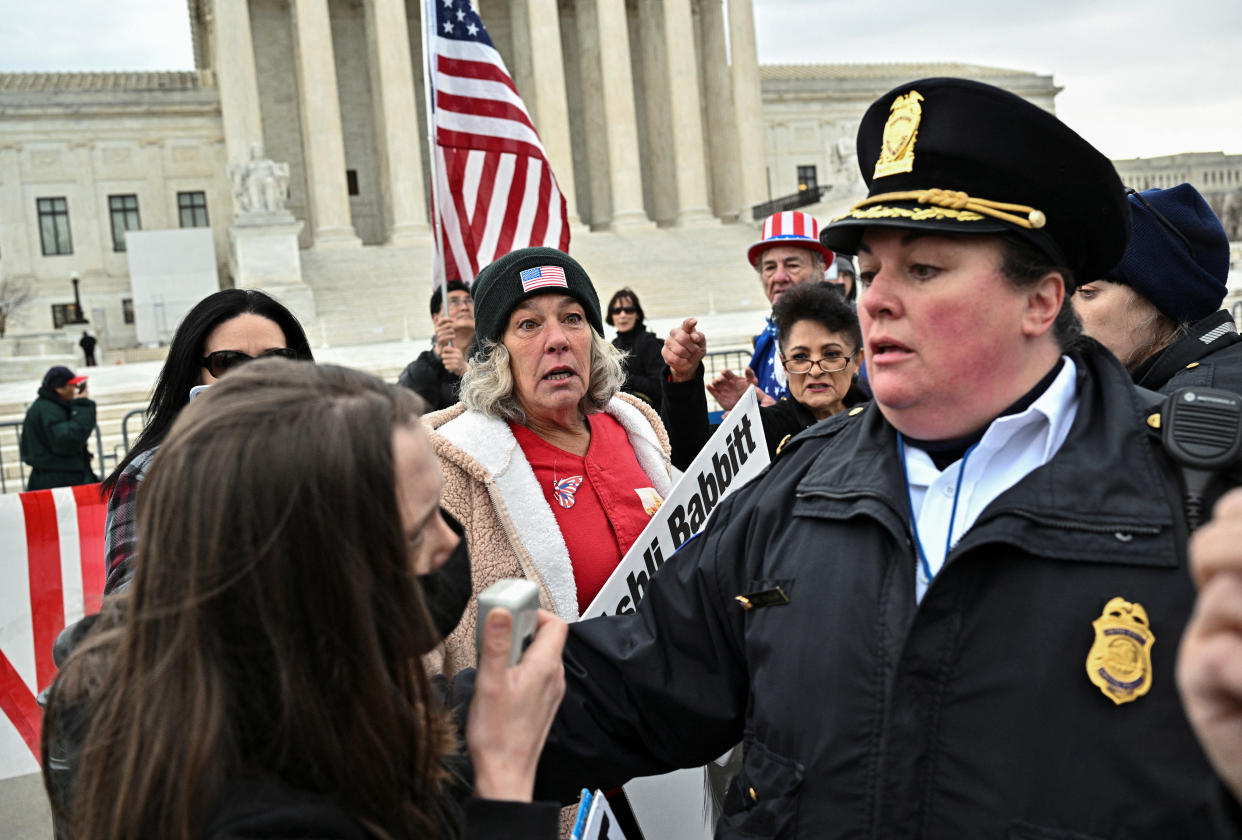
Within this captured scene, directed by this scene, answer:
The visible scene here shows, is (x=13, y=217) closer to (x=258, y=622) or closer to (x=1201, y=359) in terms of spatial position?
(x=1201, y=359)

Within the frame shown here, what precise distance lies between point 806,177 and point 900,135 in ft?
179

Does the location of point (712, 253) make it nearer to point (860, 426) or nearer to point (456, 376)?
point (456, 376)

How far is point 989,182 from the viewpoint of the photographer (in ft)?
6.66

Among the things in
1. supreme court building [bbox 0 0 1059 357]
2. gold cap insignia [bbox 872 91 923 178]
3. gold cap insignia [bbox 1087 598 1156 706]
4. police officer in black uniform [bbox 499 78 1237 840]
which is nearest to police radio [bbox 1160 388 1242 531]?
police officer in black uniform [bbox 499 78 1237 840]

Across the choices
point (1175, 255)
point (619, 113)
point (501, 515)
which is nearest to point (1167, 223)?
point (1175, 255)

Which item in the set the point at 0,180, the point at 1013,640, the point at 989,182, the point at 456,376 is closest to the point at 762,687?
the point at 1013,640

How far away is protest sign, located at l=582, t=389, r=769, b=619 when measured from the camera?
3.08 meters

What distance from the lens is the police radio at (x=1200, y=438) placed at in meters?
1.70

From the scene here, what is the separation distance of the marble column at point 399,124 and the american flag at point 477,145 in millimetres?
31933

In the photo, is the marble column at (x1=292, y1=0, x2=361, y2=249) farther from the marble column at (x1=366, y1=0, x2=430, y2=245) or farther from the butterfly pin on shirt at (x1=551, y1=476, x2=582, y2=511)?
the butterfly pin on shirt at (x1=551, y1=476, x2=582, y2=511)

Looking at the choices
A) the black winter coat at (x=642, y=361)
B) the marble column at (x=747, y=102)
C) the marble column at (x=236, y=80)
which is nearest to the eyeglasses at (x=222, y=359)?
the black winter coat at (x=642, y=361)

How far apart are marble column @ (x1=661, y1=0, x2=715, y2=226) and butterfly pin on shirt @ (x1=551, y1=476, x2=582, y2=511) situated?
128 ft

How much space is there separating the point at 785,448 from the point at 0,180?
4807cm

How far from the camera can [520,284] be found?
3648 millimetres
